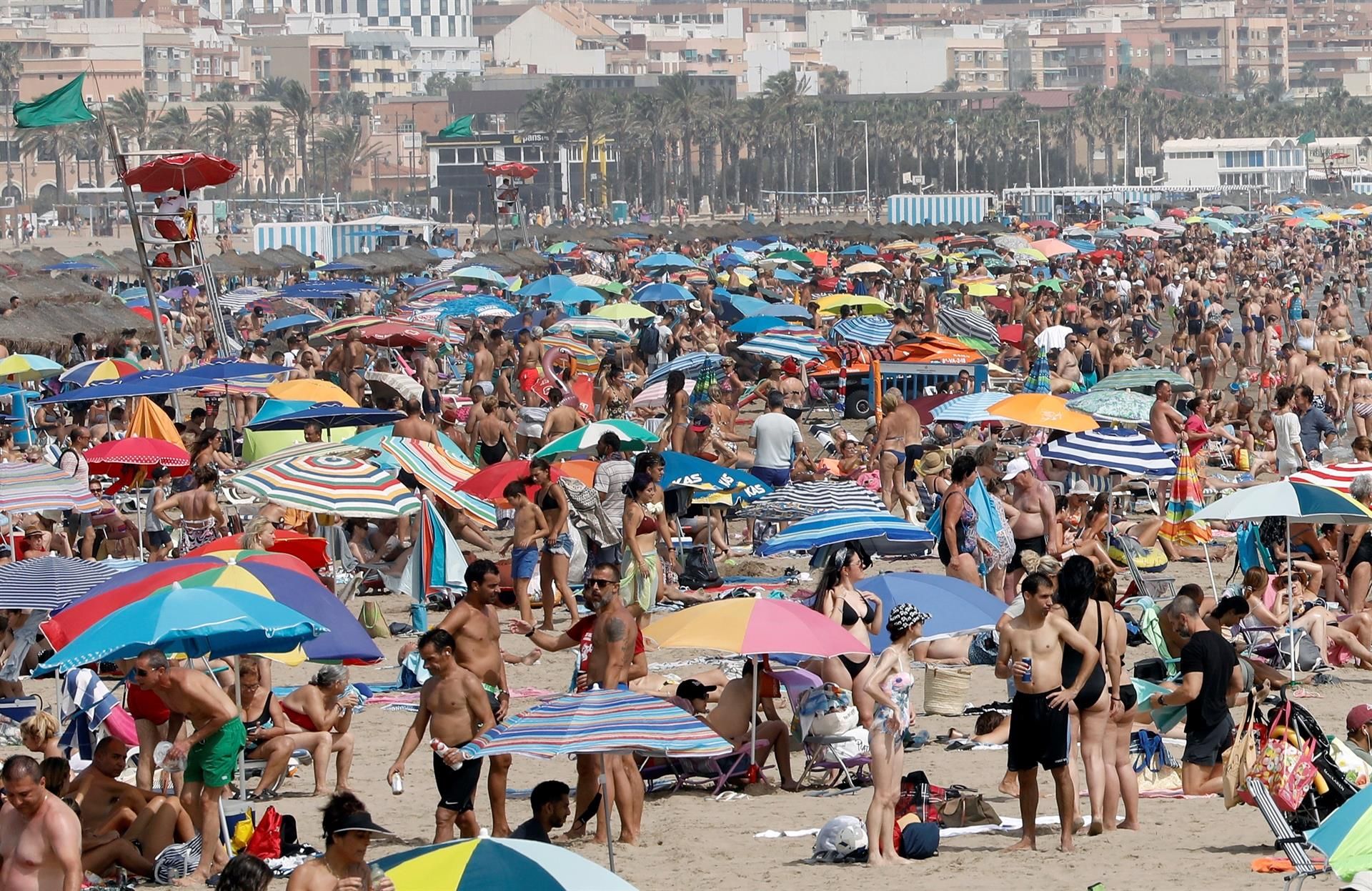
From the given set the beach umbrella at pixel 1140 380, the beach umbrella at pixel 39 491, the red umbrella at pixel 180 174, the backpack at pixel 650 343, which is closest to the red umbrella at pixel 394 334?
the red umbrella at pixel 180 174

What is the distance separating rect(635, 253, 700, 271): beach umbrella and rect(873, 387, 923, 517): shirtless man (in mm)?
24461

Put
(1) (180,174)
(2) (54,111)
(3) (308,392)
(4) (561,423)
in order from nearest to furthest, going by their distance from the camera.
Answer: (3) (308,392)
(4) (561,423)
(2) (54,111)
(1) (180,174)

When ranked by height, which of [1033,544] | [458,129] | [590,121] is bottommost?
[1033,544]

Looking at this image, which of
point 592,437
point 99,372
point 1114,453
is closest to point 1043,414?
point 1114,453

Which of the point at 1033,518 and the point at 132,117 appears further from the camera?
the point at 132,117

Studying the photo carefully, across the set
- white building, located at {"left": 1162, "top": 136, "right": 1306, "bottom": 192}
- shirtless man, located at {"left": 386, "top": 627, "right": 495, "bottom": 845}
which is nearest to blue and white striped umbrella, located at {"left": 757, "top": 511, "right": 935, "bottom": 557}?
shirtless man, located at {"left": 386, "top": 627, "right": 495, "bottom": 845}

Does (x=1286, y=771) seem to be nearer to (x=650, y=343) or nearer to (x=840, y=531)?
(x=840, y=531)

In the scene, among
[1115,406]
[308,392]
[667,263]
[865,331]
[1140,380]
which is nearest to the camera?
[308,392]

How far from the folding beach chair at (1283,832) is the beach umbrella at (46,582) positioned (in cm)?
530

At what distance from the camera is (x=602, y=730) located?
6590 mm

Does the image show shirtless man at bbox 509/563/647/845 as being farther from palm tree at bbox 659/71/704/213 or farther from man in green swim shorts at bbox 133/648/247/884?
palm tree at bbox 659/71/704/213

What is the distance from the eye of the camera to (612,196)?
369 feet

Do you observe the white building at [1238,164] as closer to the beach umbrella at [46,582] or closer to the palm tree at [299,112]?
the palm tree at [299,112]

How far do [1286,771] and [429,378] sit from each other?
1490 cm
